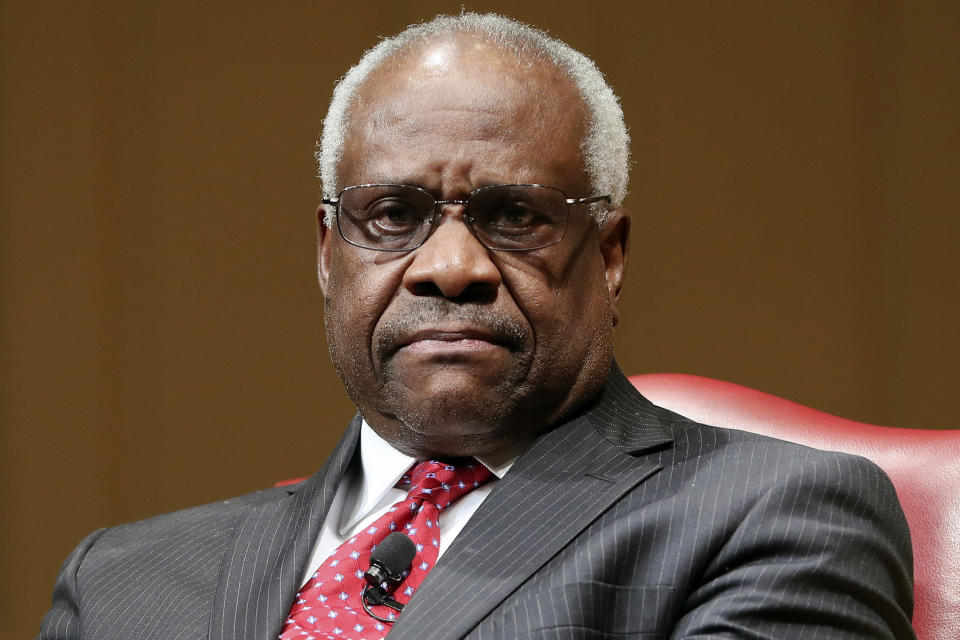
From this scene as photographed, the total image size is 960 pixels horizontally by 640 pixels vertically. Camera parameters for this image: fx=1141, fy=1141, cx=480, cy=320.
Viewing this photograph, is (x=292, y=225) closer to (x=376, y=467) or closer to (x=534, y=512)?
(x=376, y=467)

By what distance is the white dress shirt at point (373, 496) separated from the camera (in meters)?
1.57

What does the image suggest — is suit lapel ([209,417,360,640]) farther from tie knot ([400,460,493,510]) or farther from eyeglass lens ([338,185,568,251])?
eyeglass lens ([338,185,568,251])

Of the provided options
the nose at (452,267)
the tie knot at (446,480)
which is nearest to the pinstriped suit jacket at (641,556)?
the tie knot at (446,480)

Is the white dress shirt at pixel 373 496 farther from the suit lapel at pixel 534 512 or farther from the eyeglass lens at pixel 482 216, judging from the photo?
the eyeglass lens at pixel 482 216

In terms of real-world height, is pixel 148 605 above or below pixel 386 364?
below

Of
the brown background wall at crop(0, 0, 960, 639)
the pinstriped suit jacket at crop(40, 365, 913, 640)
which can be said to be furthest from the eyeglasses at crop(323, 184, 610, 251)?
the brown background wall at crop(0, 0, 960, 639)

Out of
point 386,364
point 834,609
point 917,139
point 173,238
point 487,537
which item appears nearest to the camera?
point 834,609

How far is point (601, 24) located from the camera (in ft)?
9.67

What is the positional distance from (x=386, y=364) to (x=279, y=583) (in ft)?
1.09

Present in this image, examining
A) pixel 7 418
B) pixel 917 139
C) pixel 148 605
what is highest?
pixel 917 139

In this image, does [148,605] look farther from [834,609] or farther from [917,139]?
[917,139]

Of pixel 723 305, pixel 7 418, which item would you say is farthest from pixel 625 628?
pixel 7 418

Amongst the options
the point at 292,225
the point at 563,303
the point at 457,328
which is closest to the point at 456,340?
the point at 457,328

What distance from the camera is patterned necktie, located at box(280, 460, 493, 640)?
1.46m
